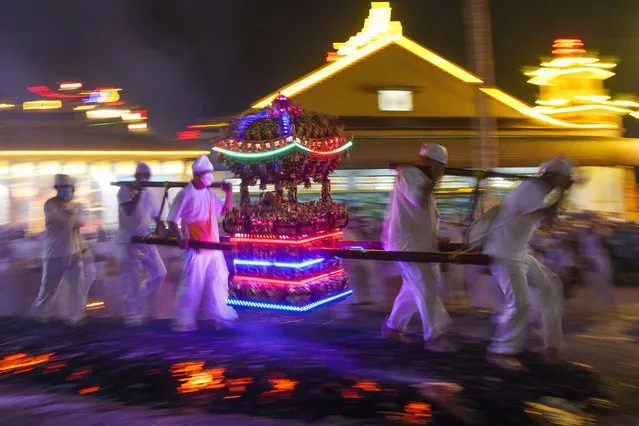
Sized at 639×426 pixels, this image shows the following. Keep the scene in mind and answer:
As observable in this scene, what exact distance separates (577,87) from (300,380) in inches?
620

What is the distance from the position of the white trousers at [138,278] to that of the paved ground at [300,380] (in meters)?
0.44

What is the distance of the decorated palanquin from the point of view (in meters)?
6.61

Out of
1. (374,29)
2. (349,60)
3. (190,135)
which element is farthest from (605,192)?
(190,135)

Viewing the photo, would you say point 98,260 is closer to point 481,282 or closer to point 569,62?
point 481,282

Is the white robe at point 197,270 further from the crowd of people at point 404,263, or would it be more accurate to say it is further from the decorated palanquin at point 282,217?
the decorated palanquin at point 282,217

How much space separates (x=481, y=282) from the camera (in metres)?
8.39

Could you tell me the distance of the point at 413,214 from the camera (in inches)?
243

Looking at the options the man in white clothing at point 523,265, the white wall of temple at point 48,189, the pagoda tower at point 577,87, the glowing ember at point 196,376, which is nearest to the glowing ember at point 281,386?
the glowing ember at point 196,376

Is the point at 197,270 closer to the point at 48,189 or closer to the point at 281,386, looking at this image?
the point at 281,386

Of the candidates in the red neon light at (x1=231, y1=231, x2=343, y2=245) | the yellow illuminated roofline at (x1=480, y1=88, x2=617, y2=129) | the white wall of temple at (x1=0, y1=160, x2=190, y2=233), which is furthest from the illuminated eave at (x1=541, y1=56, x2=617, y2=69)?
the red neon light at (x1=231, y1=231, x2=343, y2=245)

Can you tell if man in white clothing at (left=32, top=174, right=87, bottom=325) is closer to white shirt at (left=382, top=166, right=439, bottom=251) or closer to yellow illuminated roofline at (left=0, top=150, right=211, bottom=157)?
white shirt at (left=382, top=166, right=439, bottom=251)

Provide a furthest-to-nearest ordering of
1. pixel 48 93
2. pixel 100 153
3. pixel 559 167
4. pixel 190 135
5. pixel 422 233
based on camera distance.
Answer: pixel 48 93, pixel 190 135, pixel 100 153, pixel 422 233, pixel 559 167

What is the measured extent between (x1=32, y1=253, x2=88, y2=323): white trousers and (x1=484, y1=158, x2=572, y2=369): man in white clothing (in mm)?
4682

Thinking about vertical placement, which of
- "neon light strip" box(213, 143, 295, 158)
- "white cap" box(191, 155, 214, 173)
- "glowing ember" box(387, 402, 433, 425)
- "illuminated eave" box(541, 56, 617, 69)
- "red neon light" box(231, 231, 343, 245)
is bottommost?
"glowing ember" box(387, 402, 433, 425)
